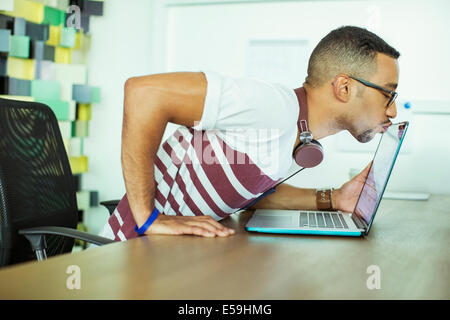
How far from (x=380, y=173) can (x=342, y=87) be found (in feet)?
0.76

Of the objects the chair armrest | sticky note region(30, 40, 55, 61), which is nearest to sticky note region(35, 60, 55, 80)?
sticky note region(30, 40, 55, 61)

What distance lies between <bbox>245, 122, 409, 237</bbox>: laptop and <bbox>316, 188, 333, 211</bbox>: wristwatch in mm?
61

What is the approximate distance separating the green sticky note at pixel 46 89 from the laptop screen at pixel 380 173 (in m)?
1.78

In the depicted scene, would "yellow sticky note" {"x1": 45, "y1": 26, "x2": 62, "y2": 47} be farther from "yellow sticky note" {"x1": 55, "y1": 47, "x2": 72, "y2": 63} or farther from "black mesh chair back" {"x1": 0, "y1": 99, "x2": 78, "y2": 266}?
"black mesh chair back" {"x1": 0, "y1": 99, "x2": 78, "y2": 266}

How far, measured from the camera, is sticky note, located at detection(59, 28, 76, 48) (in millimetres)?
2660

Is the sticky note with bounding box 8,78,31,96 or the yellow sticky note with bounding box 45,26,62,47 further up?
the yellow sticky note with bounding box 45,26,62,47

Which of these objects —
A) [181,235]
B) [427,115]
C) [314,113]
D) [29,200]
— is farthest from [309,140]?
[427,115]

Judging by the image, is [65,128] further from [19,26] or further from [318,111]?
[318,111]

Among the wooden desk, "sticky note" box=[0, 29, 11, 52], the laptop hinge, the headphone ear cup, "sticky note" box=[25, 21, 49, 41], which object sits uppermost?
"sticky note" box=[25, 21, 49, 41]

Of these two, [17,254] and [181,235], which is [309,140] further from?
[17,254]

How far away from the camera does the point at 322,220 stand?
47.9 inches
